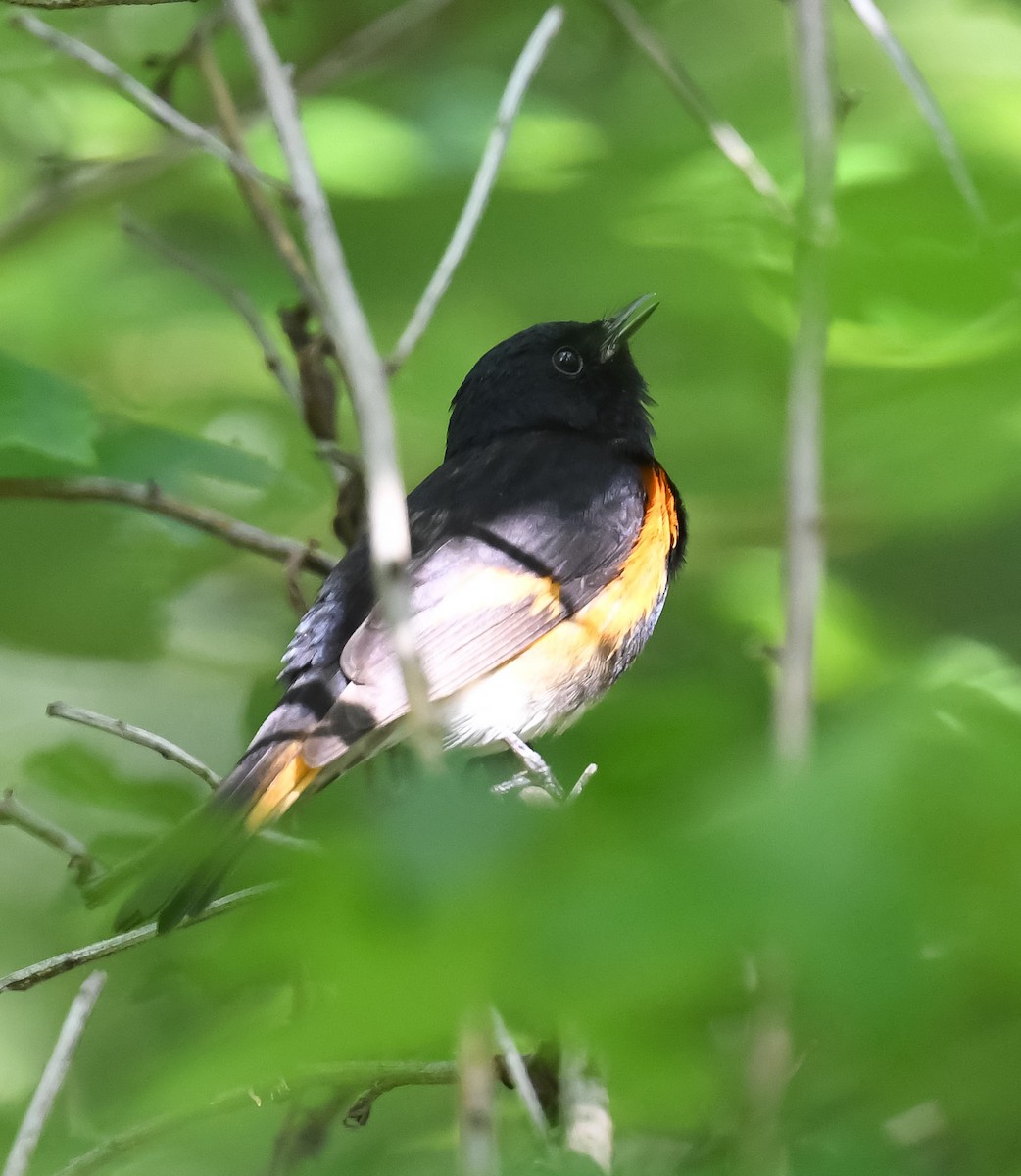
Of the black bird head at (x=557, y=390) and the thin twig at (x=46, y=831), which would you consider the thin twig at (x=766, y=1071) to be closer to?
the thin twig at (x=46, y=831)

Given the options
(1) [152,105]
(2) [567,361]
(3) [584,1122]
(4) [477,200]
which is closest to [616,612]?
(2) [567,361]

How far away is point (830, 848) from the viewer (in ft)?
1.77

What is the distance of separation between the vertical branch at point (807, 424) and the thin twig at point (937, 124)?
0.32 feet

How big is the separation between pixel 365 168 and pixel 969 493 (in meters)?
2.55

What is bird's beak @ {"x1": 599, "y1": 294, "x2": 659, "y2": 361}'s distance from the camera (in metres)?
3.09

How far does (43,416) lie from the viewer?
A: 2285 millimetres

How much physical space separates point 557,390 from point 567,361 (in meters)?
0.08

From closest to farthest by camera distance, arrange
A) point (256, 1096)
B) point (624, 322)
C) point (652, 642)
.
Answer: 1. point (256, 1096)
2. point (624, 322)
3. point (652, 642)

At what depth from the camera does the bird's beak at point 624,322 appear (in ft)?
10.2

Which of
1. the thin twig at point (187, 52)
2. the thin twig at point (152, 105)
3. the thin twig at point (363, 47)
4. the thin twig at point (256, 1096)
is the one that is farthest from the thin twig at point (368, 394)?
→ the thin twig at point (363, 47)

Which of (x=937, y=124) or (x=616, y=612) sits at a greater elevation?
(x=616, y=612)

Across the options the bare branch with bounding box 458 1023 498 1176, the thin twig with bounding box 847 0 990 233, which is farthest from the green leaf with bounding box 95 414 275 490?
the bare branch with bounding box 458 1023 498 1176

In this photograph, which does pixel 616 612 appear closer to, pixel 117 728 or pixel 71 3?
pixel 117 728

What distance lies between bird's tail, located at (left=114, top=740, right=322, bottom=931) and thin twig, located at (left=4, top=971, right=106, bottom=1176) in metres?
0.15
